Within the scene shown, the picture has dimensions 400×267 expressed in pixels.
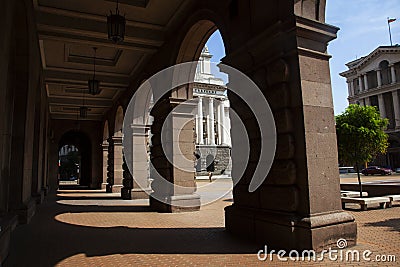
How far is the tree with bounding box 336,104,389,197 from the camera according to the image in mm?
11844

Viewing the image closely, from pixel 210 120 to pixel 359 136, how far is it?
37334 millimetres

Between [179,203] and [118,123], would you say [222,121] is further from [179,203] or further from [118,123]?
[179,203]

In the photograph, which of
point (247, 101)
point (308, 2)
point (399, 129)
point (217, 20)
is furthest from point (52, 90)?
point (399, 129)

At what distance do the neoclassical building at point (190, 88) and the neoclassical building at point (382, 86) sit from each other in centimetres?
3969

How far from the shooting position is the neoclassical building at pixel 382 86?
4152cm

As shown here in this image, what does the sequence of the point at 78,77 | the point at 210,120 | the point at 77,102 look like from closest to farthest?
the point at 78,77
the point at 77,102
the point at 210,120

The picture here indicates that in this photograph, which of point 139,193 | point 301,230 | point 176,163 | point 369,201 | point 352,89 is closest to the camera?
point 301,230

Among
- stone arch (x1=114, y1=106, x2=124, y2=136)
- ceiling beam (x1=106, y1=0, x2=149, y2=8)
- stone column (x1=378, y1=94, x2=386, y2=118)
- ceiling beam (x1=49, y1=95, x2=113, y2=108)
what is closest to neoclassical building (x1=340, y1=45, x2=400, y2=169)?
stone column (x1=378, y1=94, x2=386, y2=118)

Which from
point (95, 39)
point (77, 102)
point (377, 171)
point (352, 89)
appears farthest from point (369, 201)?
point (352, 89)

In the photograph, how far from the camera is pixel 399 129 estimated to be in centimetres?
4103

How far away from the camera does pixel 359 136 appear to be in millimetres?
11797

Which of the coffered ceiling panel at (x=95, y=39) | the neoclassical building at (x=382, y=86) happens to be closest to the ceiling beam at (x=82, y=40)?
the coffered ceiling panel at (x=95, y=39)

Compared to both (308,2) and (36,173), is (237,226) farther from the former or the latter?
(36,173)

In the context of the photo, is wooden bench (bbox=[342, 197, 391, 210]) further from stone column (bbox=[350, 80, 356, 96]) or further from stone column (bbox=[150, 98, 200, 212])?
stone column (bbox=[350, 80, 356, 96])
